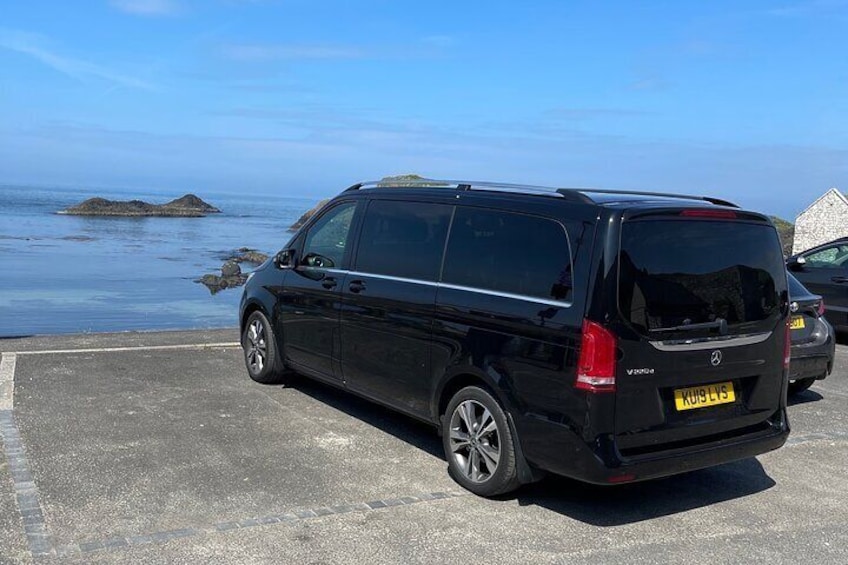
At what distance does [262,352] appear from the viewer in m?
7.81

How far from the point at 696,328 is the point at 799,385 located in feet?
14.9

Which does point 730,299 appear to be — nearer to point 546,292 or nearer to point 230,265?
point 546,292

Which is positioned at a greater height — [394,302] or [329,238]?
[329,238]

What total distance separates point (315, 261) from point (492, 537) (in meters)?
3.20

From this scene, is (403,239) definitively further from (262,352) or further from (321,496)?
(262,352)

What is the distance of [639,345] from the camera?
450 centimetres

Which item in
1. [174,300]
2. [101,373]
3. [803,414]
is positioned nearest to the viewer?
[803,414]

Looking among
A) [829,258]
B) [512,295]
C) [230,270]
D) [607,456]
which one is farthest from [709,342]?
[230,270]

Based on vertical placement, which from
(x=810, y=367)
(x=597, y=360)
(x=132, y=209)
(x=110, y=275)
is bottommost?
(x=110, y=275)

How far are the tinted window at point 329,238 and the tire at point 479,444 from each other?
1.91 m

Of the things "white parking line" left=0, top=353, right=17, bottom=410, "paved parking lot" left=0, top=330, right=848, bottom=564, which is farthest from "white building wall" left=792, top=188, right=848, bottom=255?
"white parking line" left=0, top=353, right=17, bottom=410

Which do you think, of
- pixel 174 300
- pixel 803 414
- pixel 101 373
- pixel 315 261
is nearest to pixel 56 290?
pixel 174 300

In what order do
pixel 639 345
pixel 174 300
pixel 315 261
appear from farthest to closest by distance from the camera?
pixel 174 300 → pixel 315 261 → pixel 639 345

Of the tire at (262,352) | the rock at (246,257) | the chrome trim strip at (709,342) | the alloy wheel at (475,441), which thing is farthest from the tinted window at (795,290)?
the rock at (246,257)
